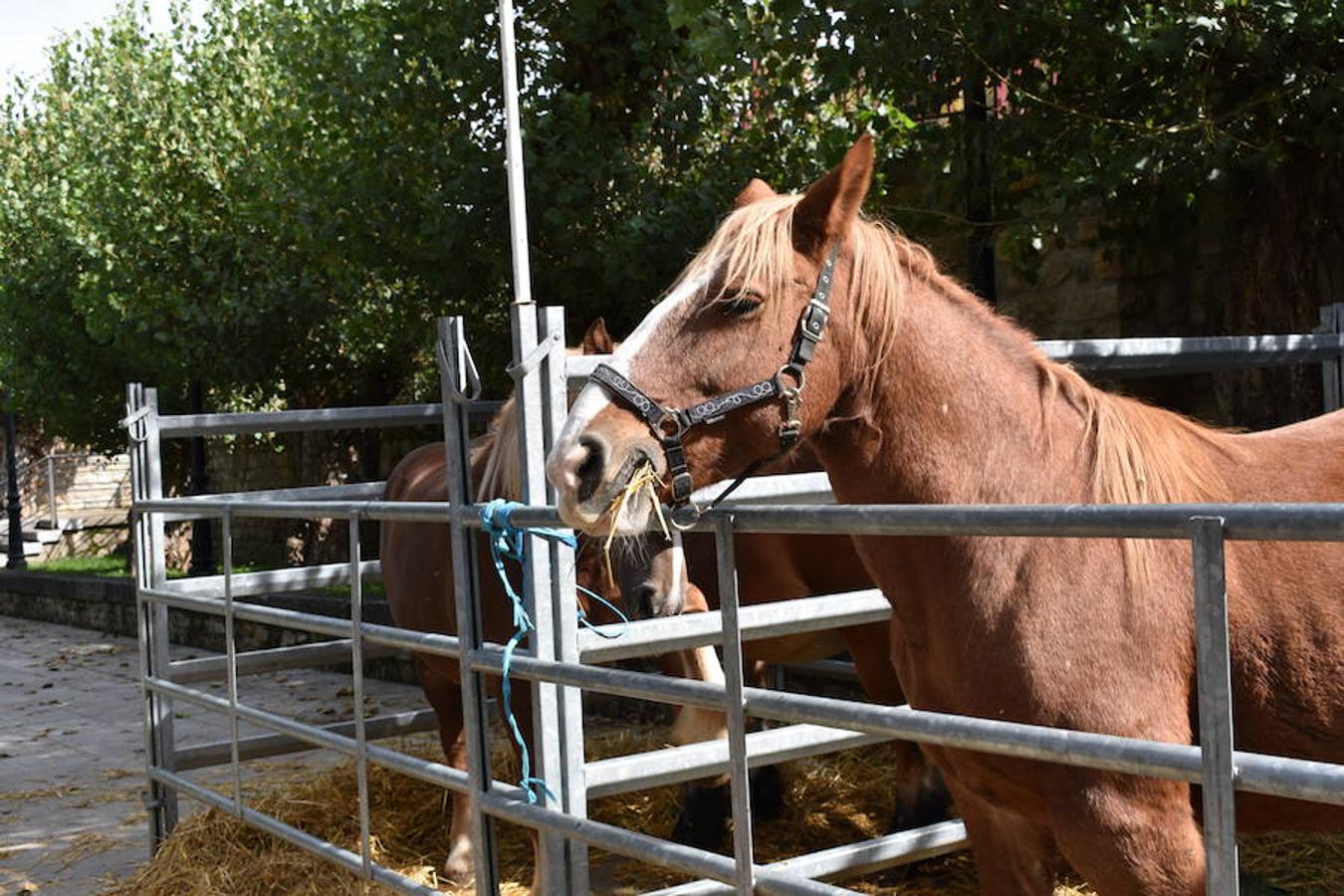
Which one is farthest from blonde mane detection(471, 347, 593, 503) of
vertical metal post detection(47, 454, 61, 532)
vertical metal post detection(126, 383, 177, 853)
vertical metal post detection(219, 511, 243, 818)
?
vertical metal post detection(47, 454, 61, 532)

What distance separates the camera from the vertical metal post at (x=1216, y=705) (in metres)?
1.68

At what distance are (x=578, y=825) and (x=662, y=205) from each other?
17.8 ft

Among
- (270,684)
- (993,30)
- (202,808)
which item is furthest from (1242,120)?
(270,684)

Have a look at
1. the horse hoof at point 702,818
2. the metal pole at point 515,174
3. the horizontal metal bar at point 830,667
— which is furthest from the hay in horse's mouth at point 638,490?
the horizontal metal bar at point 830,667

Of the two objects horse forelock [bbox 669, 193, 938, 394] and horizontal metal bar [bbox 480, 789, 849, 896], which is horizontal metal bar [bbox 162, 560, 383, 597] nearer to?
horizontal metal bar [bbox 480, 789, 849, 896]

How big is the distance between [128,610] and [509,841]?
10659mm

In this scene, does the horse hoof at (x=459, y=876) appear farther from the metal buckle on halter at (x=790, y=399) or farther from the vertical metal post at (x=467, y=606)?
the metal buckle on halter at (x=790, y=399)

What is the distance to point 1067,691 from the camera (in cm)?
244

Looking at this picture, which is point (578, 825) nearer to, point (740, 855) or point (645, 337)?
point (740, 855)

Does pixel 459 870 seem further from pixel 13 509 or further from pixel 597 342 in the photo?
pixel 13 509

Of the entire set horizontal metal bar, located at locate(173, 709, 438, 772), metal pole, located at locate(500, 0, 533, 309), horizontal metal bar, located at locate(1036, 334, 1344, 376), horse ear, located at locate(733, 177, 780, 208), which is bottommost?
horizontal metal bar, located at locate(173, 709, 438, 772)

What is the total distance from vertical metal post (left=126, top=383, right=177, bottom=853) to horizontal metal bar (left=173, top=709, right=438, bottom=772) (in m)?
0.10

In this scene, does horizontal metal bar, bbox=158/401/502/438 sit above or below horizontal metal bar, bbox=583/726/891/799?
above

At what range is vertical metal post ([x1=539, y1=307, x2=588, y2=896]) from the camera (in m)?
3.12
